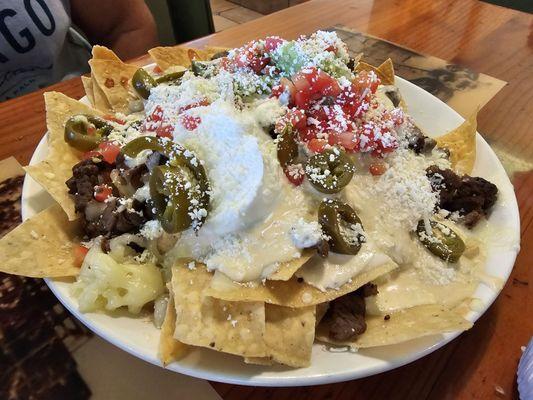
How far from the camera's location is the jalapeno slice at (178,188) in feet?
4.36

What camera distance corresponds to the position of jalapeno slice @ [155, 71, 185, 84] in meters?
2.05

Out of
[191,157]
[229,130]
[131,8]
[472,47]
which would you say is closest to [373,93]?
[229,130]

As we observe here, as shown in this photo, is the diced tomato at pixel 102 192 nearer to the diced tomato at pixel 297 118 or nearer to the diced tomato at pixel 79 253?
the diced tomato at pixel 79 253

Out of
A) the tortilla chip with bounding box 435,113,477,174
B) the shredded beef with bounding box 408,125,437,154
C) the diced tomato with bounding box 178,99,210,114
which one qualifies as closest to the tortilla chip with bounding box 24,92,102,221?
the diced tomato with bounding box 178,99,210,114

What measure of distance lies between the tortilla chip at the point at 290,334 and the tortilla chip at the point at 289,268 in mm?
105

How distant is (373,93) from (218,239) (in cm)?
91

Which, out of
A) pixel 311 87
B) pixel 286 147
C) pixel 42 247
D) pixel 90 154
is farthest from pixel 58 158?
pixel 311 87

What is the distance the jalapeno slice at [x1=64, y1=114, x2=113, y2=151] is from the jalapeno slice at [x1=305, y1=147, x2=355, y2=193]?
0.80m

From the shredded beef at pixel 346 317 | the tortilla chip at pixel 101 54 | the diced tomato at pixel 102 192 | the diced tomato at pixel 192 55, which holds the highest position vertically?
the tortilla chip at pixel 101 54

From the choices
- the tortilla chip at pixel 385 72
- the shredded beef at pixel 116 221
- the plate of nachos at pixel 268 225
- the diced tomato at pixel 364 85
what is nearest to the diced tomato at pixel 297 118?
the plate of nachos at pixel 268 225

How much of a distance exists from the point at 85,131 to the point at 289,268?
97cm

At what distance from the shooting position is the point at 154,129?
1.68 m

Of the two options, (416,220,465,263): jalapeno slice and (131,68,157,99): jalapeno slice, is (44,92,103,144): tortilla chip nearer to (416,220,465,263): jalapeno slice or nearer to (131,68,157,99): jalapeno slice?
(131,68,157,99): jalapeno slice

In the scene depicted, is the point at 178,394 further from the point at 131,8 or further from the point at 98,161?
the point at 131,8
